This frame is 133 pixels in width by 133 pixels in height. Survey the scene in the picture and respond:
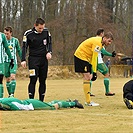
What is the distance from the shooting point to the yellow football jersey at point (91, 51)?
994 cm

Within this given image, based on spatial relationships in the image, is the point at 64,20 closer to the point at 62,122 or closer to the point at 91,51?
the point at 91,51

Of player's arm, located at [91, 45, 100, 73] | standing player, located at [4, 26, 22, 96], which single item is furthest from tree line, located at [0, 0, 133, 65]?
player's arm, located at [91, 45, 100, 73]

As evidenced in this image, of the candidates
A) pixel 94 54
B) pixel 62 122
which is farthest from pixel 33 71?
pixel 62 122

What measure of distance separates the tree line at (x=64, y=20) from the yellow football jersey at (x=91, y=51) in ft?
87.6

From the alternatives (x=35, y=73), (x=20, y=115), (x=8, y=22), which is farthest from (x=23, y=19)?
(x=20, y=115)

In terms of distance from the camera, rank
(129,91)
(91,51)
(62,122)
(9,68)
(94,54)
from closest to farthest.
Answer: (62,122)
(129,91)
(94,54)
(91,51)
(9,68)

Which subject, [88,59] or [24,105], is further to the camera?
[88,59]

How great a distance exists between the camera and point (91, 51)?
33.4ft

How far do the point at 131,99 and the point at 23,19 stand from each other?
105 feet

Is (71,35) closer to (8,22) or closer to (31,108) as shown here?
(8,22)

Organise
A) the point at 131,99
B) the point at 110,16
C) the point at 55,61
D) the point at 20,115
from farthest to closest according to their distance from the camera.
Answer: the point at 110,16, the point at 55,61, the point at 131,99, the point at 20,115

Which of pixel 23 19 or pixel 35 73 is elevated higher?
pixel 23 19

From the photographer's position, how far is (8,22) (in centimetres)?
3944

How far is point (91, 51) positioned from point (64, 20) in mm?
27944
